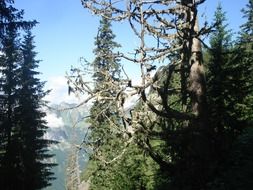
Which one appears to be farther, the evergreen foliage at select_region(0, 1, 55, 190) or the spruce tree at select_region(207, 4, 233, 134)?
the evergreen foliage at select_region(0, 1, 55, 190)

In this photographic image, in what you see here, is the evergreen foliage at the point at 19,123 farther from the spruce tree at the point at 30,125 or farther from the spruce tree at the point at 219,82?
the spruce tree at the point at 219,82

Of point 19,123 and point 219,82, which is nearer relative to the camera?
point 219,82

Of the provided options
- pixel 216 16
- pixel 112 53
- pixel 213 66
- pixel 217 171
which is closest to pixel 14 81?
pixel 216 16

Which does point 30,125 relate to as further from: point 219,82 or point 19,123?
point 219,82

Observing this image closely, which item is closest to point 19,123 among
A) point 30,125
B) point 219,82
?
point 30,125

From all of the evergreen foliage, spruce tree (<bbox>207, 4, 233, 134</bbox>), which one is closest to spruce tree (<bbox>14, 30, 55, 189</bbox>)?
the evergreen foliage

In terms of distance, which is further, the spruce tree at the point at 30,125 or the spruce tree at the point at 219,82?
the spruce tree at the point at 30,125

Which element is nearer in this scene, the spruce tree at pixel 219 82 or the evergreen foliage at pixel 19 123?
the spruce tree at pixel 219 82

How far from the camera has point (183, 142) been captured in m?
9.51

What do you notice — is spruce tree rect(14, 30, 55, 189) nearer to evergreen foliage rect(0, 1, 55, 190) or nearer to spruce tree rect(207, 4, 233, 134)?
evergreen foliage rect(0, 1, 55, 190)

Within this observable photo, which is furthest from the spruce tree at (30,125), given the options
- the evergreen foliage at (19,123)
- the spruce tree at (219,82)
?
the spruce tree at (219,82)

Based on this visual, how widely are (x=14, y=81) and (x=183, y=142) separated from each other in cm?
2371

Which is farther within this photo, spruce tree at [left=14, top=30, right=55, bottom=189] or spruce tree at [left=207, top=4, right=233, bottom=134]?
spruce tree at [left=14, top=30, right=55, bottom=189]

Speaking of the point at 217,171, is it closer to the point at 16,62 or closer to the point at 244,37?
the point at 16,62
